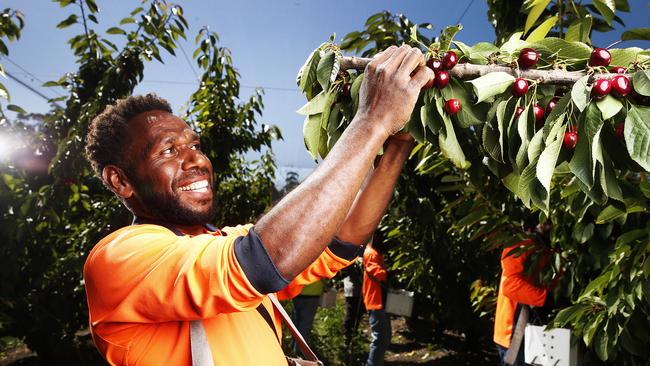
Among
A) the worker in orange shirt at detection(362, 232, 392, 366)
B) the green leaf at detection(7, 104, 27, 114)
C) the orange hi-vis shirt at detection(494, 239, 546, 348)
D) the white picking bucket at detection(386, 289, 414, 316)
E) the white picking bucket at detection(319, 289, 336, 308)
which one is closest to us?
the green leaf at detection(7, 104, 27, 114)

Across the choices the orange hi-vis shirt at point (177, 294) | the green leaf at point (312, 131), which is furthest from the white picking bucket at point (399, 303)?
the green leaf at point (312, 131)

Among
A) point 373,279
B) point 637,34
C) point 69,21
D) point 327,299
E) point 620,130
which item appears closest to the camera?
point 620,130

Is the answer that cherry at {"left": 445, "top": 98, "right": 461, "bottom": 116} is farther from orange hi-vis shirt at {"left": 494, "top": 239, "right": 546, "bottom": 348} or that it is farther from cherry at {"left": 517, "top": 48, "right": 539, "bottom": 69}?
orange hi-vis shirt at {"left": 494, "top": 239, "right": 546, "bottom": 348}

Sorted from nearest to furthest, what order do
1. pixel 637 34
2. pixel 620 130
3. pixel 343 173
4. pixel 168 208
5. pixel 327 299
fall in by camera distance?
pixel 343 173 → pixel 620 130 → pixel 637 34 → pixel 168 208 → pixel 327 299

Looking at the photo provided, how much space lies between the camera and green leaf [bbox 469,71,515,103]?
955mm

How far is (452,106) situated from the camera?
1032 millimetres

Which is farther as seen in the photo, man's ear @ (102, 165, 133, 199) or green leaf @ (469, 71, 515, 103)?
man's ear @ (102, 165, 133, 199)

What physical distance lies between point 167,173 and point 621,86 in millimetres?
1158

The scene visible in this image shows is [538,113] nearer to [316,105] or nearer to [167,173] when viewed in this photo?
[316,105]

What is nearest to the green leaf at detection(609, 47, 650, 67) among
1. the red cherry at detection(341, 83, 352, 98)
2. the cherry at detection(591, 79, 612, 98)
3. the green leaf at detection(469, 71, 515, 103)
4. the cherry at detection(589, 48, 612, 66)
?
the cherry at detection(589, 48, 612, 66)

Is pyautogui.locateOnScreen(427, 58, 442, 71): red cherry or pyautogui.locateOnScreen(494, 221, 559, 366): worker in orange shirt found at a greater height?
pyautogui.locateOnScreen(427, 58, 442, 71): red cherry

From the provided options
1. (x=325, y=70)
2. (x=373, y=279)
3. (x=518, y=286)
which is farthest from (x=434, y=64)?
(x=373, y=279)

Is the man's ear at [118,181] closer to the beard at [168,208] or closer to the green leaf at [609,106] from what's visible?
the beard at [168,208]

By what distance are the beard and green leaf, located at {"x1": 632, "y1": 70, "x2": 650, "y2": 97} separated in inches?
44.7
